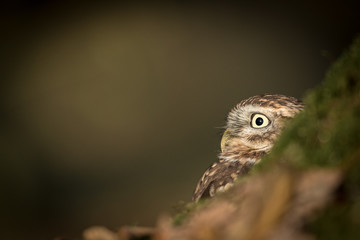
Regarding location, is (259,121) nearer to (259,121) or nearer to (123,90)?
(259,121)

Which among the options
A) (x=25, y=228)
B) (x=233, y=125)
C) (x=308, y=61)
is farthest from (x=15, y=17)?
(x=233, y=125)

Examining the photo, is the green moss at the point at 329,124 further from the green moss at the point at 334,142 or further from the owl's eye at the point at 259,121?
the owl's eye at the point at 259,121

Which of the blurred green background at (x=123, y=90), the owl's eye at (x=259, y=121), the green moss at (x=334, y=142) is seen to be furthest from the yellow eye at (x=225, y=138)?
the blurred green background at (x=123, y=90)

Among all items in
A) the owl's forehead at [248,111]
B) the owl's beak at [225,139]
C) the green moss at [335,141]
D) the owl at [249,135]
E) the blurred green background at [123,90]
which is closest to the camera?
the green moss at [335,141]

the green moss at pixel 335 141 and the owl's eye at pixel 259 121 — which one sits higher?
the owl's eye at pixel 259 121

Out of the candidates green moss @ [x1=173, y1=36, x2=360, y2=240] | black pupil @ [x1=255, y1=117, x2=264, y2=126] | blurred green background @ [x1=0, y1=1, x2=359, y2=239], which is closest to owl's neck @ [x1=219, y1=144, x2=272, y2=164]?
black pupil @ [x1=255, y1=117, x2=264, y2=126]

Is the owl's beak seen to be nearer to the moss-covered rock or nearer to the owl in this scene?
the owl

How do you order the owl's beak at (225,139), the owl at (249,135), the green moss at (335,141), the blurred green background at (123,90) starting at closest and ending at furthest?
the green moss at (335,141) < the owl at (249,135) < the owl's beak at (225,139) < the blurred green background at (123,90)

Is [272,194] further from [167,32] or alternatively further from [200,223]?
[167,32]
